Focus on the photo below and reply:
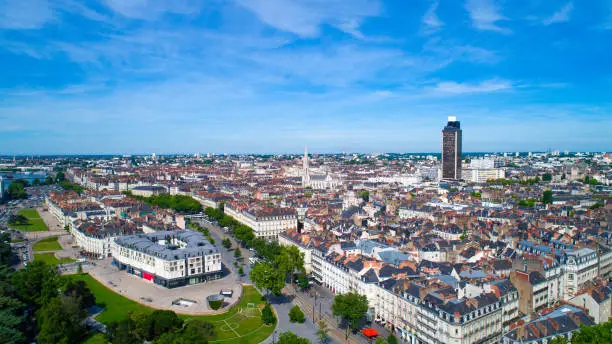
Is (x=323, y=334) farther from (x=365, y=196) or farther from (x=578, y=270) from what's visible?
(x=365, y=196)

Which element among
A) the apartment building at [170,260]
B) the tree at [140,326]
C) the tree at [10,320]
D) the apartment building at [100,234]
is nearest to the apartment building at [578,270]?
the apartment building at [170,260]

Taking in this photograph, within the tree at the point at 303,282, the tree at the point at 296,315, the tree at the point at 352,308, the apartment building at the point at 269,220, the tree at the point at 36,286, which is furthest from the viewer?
the apartment building at the point at 269,220

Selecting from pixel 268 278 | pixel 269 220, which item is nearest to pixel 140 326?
pixel 268 278

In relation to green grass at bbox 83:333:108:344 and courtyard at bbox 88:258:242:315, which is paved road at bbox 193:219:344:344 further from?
green grass at bbox 83:333:108:344

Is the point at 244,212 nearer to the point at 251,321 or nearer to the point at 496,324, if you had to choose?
the point at 251,321

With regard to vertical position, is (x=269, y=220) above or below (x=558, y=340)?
above

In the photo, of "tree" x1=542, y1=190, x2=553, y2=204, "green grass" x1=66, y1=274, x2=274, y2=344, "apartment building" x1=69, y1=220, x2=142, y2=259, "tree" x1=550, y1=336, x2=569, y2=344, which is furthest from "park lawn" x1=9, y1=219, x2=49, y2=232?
"tree" x1=542, y1=190, x2=553, y2=204

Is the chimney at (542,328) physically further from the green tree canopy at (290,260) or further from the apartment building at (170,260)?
the apartment building at (170,260)
